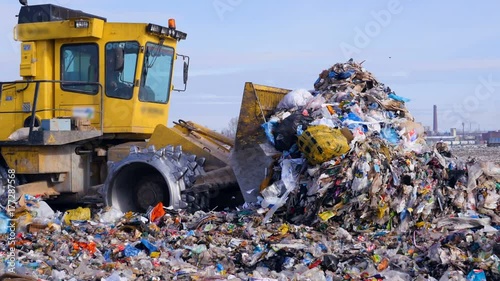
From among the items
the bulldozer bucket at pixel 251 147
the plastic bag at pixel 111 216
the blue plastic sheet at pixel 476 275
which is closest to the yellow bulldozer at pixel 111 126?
the bulldozer bucket at pixel 251 147

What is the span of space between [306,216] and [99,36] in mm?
3567

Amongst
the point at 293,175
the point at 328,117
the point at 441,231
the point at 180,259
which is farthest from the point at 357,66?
the point at 180,259

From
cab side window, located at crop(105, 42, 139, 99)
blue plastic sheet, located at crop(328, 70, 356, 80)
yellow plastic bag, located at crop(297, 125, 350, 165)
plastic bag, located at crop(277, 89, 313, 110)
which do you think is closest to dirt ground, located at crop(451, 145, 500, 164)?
blue plastic sheet, located at crop(328, 70, 356, 80)

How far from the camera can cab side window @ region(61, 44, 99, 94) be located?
8.44 meters

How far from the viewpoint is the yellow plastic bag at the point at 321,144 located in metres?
6.73

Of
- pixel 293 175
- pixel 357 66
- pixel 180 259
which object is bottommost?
pixel 180 259

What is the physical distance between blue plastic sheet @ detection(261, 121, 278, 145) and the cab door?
2.25m

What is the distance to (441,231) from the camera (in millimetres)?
6531

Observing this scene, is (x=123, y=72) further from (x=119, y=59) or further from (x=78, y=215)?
(x=78, y=215)

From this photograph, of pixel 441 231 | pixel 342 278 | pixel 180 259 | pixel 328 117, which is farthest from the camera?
pixel 328 117

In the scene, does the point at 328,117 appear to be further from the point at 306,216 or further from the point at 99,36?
the point at 99,36

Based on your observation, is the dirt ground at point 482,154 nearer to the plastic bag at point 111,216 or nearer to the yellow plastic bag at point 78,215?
the plastic bag at point 111,216

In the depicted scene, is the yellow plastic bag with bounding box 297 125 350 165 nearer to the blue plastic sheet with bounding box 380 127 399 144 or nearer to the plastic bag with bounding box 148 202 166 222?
the blue plastic sheet with bounding box 380 127 399 144

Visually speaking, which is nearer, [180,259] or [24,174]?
[180,259]
